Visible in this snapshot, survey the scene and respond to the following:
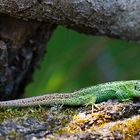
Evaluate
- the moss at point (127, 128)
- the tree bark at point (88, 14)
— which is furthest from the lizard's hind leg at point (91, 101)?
the tree bark at point (88, 14)

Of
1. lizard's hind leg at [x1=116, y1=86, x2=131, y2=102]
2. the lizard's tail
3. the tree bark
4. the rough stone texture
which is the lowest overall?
the lizard's tail

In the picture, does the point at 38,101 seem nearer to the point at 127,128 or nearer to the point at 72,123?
the point at 72,123

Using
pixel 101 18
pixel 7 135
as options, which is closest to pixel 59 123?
pixel 7 135

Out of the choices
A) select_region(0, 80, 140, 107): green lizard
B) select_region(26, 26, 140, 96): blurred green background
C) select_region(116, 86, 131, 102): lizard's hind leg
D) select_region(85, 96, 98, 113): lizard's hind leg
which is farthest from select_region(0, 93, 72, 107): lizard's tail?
select_region(26, 26, 140, 96): blurred green background

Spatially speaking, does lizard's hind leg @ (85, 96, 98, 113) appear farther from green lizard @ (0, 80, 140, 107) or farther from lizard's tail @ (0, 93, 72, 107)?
lizard's tail @ (0, 93, 72, 107)

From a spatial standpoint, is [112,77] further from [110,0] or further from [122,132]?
[122,132]
